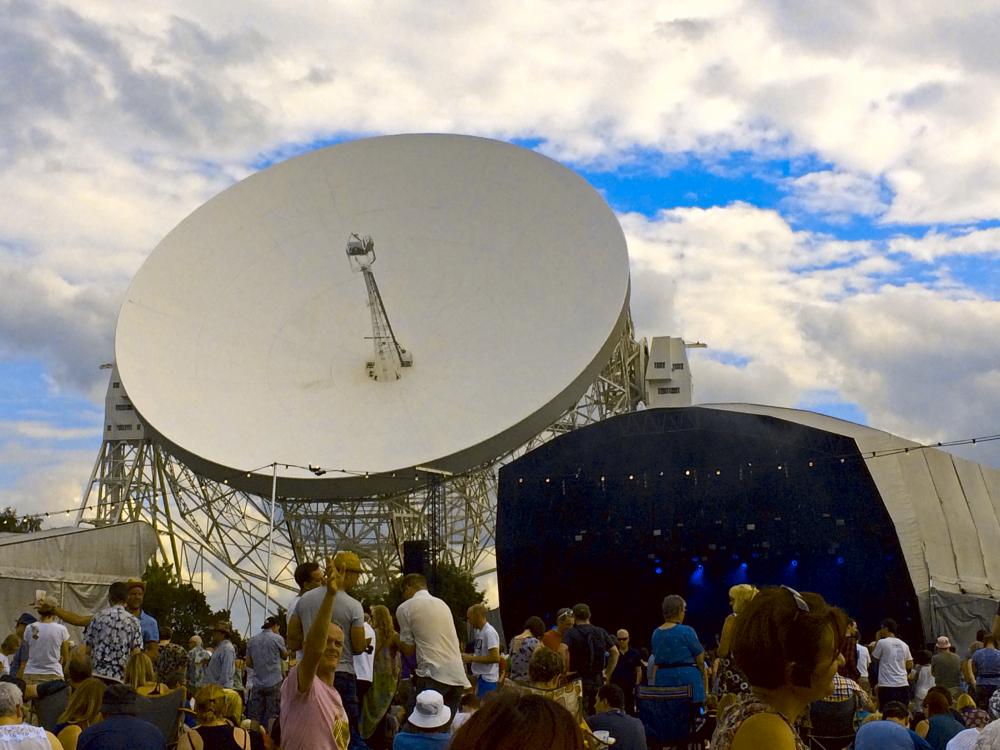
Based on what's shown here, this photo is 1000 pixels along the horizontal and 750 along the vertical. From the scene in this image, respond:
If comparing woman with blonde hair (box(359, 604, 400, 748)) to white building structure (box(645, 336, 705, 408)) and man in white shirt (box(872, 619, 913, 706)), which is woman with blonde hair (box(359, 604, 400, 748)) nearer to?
man in white shirt (box(872, 619, 913, 706))

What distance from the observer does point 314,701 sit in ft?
22.9

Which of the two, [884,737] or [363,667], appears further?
[363,667]

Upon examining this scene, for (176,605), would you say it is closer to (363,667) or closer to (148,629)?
(148,629)

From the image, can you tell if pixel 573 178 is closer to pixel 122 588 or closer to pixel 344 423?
pixel 344 423

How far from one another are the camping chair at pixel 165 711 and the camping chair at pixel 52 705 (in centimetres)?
103

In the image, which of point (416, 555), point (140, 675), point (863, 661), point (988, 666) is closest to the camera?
point (140, 675)

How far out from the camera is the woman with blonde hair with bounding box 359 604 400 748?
31.5 feet

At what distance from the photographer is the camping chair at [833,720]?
1049 cm

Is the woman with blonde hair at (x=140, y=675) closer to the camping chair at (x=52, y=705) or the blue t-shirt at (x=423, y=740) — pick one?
the camping chair at (x=52, y=705)

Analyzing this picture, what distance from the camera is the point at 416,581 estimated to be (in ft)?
35.0

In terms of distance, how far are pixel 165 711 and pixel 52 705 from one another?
1.47m

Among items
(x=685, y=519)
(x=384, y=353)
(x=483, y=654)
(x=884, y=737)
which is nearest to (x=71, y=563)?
(x=384, y=353)

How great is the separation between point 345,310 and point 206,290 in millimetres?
4070

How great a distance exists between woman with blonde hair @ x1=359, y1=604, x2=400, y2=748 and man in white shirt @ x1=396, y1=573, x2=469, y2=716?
12 centimetres
